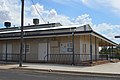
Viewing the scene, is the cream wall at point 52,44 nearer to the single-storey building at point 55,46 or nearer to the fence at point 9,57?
the single-storey building at point 55,46

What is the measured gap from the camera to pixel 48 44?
3069cm

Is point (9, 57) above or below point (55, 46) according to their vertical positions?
below

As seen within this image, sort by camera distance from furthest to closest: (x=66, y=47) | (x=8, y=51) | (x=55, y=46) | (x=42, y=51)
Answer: (x=8, y=51) < (x=42, y=51) < (x=55, y=46) < (x=66, y=47)

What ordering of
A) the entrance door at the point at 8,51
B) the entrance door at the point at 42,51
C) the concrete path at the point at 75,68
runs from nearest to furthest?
the concrete path at the point at 75,68, the entrance door at the point at 42,51, the entrance door at the point at 8,51

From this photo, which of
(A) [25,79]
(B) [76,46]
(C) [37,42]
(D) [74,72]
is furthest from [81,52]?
(A) [25,79]

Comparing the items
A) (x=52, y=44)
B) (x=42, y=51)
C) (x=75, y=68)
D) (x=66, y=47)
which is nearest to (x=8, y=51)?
(x=42, y=51)

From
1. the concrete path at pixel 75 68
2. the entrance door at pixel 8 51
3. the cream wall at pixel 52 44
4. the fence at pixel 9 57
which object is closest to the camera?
the concrete path at pixel 75 68

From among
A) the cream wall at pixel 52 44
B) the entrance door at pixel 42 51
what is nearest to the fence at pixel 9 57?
the cream wall at pixel 52 44

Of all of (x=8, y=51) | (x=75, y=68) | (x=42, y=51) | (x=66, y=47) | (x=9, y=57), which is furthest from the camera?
(x=8, y=51)

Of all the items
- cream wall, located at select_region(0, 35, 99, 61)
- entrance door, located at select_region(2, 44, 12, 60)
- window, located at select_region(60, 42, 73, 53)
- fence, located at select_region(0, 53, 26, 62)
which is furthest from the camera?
entrance door, located at select_region(2, 44, 12, 60)

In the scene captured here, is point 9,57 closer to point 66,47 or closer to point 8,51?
point 8,51

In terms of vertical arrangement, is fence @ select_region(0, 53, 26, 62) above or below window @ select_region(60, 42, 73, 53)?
below

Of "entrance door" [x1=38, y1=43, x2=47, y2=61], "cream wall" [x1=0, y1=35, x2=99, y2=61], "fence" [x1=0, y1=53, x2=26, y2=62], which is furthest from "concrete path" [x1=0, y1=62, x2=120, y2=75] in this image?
"fence" [x1=0, y1=53, x2=26, y2=62]

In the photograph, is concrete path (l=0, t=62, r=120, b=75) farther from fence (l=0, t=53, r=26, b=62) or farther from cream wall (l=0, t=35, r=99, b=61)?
fence (l=0, t=53, r=26, b=62)
